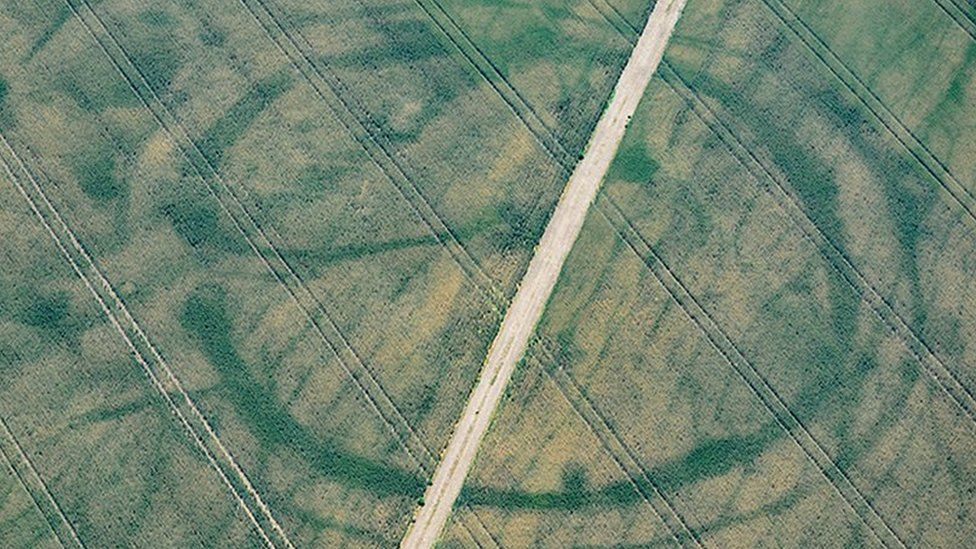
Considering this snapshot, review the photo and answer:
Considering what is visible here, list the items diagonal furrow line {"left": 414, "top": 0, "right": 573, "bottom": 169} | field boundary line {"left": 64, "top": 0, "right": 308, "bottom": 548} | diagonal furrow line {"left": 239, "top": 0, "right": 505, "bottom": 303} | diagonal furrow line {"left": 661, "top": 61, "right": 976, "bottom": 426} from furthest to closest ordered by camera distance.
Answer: diagonal furrow line {"left": 414, "top": 0, "right": 573, "bottom": 169} → diagonal furrow line {"left": 239, "top": 0, "right": 505, "bottom": 303} → diagonal furrow line {"left": 661, "top": 61, "right": 976, "bottom": 426} → field boundary line {"left": 64, "top": 0, "right": 308, "bottom": 548}

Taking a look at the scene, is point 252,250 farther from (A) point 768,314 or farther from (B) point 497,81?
(A) point 768,314

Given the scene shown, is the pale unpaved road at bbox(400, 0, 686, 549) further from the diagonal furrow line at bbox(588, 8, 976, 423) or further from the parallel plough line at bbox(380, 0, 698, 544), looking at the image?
the diagonal furrow line at bbox(588, 8, 976, 423)

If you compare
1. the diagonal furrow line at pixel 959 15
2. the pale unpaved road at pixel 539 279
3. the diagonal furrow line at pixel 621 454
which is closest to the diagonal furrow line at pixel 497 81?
the pale unpaved road at pixel 539 279

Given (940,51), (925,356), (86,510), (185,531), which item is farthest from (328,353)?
(940,51)

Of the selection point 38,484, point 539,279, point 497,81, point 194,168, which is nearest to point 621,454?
point 539,279

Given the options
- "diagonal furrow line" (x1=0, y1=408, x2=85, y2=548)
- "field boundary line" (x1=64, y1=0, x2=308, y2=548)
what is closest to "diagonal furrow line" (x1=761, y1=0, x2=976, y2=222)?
"field boundary line" (x1=64, y1=0, x2=308, y2=548)

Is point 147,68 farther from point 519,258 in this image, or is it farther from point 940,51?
point 940,51
